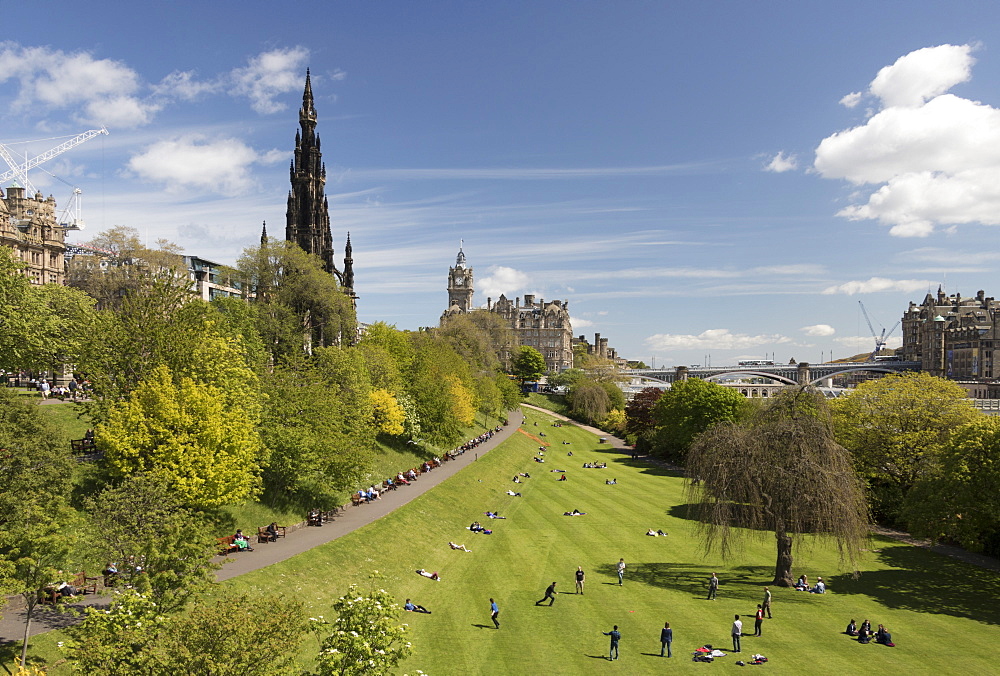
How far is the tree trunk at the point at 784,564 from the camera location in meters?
34.1

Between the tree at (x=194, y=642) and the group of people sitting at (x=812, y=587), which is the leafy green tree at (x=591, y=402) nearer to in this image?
the group of people sitting at (x=812, y=587)

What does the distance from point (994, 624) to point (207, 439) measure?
3823 centimetres

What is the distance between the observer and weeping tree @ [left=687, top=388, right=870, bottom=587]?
102ft

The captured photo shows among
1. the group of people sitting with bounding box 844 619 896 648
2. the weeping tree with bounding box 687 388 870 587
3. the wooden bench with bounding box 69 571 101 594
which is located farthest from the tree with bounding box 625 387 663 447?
the wooden bench with bounding box 69 571 101 594

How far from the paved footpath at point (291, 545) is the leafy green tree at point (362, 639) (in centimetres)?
738

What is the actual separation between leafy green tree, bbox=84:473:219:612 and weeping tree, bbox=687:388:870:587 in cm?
2406

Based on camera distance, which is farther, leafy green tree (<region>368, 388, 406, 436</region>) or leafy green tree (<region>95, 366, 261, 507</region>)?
leafy green tree (<region>368, 388, 406, 436</region>)

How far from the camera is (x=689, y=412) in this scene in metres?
78.4

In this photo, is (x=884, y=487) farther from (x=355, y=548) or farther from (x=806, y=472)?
(x=355, y=548)

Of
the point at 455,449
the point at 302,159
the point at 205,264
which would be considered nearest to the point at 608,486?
the point at 455,449

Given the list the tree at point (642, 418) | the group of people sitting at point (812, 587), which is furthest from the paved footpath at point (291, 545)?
the tree at point (642, 418)

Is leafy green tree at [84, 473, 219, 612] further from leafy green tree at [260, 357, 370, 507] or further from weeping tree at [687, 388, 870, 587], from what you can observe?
weeping tree at [687, 388, 870, 587]

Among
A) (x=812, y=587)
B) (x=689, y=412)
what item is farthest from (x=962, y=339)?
(x=812, y=587)

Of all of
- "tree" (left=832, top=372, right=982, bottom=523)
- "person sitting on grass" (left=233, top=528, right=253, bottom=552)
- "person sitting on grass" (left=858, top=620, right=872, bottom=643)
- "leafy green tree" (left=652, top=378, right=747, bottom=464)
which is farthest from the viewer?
"leafy green tree" (left=652, top=378, right=747, bottom=464)
